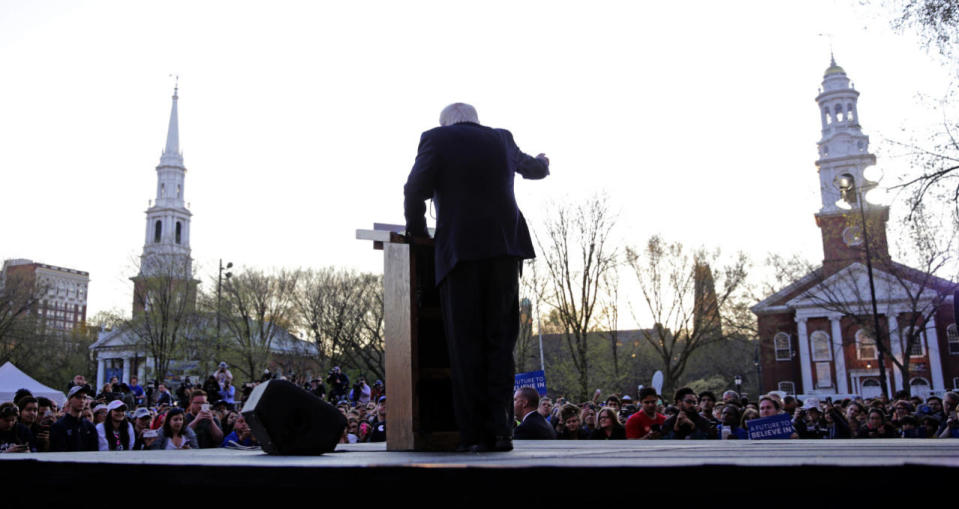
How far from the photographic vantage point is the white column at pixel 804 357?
6191 cm

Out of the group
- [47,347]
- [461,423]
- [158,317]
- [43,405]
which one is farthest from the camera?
[47,347]

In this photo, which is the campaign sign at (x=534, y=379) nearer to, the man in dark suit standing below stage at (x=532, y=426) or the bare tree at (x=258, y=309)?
the man in dark suit standing below stage at (x=532, y=426)

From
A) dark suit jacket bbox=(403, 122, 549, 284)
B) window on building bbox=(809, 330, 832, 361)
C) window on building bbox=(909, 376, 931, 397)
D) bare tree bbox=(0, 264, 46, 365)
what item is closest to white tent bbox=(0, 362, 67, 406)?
bare tree bbox=(0, 264, 46, 365)

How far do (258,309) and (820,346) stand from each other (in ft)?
149

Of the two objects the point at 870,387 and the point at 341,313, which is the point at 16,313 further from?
the point at 870,387

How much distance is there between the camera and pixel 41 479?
280cm

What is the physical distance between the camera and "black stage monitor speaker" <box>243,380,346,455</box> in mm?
3682

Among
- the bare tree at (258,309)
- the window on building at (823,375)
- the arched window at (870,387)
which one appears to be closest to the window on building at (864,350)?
the arched window at (870,387)

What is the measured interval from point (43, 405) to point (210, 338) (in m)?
42.7

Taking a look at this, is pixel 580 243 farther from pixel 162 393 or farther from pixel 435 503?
pixel 435 503

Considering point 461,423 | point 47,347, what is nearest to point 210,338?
point 47,347

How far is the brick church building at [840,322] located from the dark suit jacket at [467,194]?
52.7 meters

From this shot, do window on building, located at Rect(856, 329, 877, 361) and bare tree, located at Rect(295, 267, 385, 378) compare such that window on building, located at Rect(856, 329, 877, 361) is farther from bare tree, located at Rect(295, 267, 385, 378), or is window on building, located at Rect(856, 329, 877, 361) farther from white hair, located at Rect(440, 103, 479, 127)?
white hair, located at Rect(440, 103, 479, 127)

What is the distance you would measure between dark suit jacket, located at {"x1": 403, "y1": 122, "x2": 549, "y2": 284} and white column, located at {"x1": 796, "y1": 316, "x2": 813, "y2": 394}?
63999 millimetres
